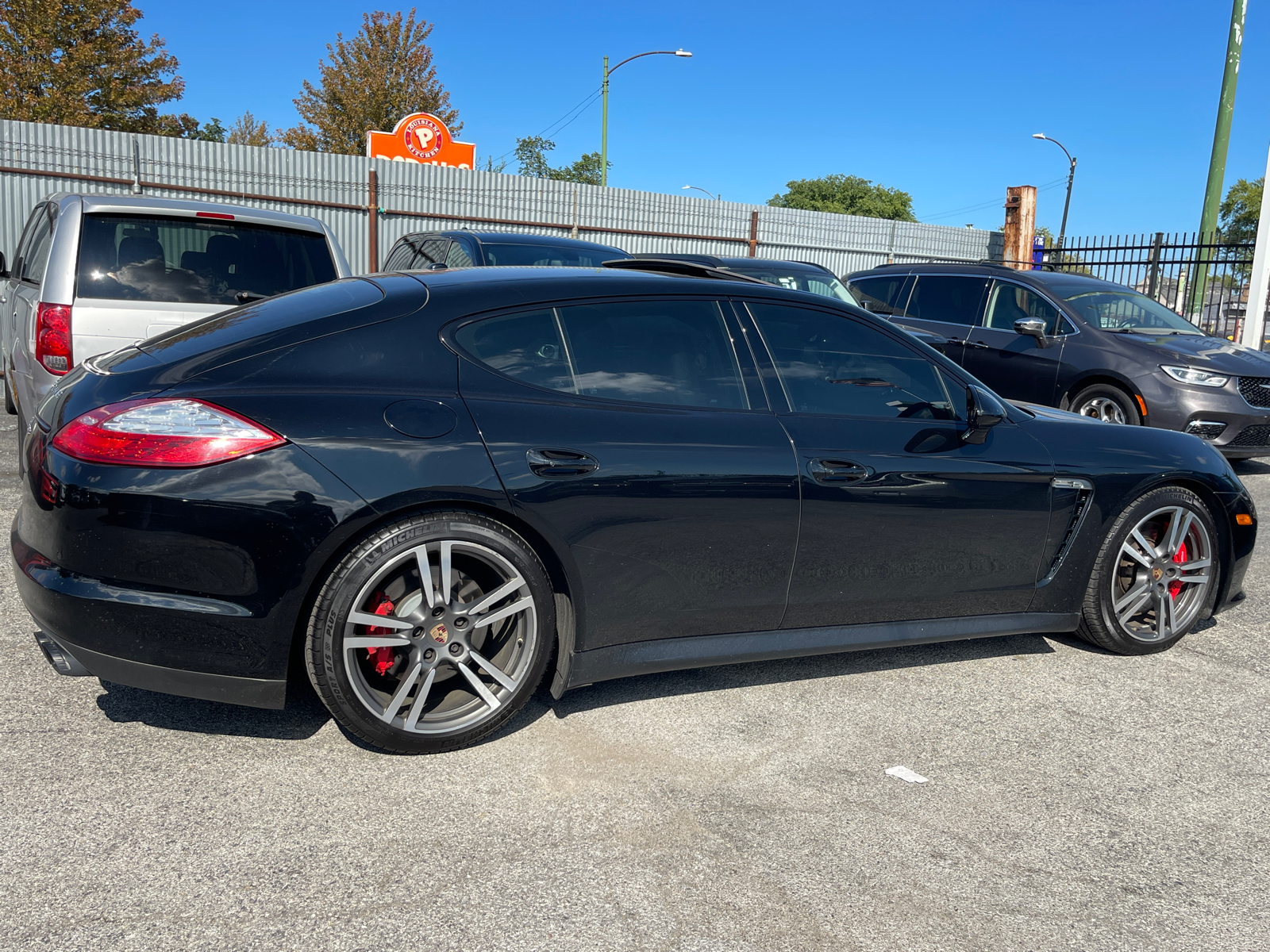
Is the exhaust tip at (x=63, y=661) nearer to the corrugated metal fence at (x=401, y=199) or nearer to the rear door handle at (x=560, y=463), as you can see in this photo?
the rear door handle at (x=560, y=463)

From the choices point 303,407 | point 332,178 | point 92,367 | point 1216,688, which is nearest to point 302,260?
point 92,367

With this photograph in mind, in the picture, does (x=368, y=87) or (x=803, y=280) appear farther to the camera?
(x=368, y=87)

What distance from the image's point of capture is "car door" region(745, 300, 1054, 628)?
11.6 ft

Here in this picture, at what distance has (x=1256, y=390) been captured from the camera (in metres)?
8.69

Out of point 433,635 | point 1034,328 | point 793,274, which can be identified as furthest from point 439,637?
point 793,274

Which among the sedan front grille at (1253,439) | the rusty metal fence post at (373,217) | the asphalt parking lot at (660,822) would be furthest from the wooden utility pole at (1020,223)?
the asphalt parking lot at (660,822)

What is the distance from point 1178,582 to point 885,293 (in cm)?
709

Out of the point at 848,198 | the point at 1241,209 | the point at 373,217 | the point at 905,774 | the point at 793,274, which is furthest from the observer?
the point at 848,198

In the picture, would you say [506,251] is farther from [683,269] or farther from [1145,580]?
[1145,580]

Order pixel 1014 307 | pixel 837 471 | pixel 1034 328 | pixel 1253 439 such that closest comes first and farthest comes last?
pixel 837 471, pixel 1253 439, pixel 1034 328, pixel 1014 307

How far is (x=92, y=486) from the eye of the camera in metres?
2.77

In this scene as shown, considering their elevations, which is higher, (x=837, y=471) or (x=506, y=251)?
(x=506, y=251)

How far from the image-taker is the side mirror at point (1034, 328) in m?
9.31

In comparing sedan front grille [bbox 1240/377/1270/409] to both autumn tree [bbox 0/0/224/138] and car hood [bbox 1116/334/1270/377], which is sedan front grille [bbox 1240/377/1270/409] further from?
autumn tree [bbox 0/0/224/138]
